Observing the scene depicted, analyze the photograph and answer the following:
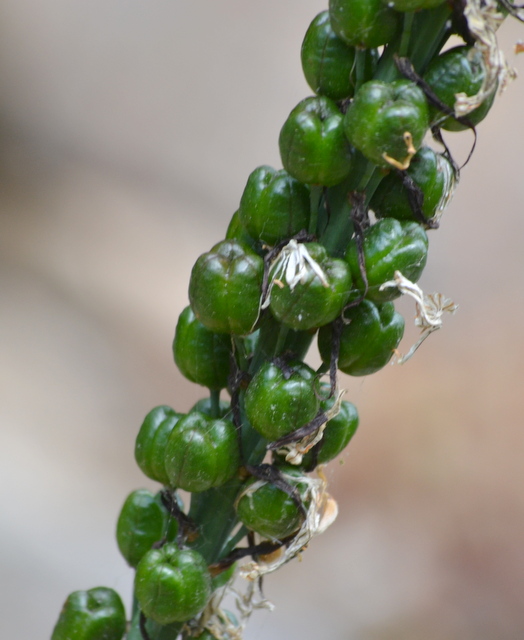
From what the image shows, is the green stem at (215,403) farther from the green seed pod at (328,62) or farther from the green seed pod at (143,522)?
the green seed pod at (328,62)

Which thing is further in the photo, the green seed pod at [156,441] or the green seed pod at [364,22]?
the green seed pod at [156,441]

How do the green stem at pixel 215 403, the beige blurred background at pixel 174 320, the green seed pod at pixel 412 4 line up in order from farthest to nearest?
the beige blurred background at pixel 174 320
the green stem at pixel 215 403
the green seed pod at pixel 412 4

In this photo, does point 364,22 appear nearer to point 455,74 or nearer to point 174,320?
point 455,74

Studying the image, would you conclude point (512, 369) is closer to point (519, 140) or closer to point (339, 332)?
point (519, 140)

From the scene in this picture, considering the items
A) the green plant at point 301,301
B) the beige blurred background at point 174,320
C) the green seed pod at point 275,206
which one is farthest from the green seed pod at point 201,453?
the beige blurred background at point 174,320

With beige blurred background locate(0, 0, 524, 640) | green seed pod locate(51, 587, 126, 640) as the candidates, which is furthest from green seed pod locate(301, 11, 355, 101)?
beige blurred background locate(0, 0, 524, 640)

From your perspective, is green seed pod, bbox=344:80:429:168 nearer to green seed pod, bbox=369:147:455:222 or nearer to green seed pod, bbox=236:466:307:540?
green seed pod, bbox=369:147:455:222
